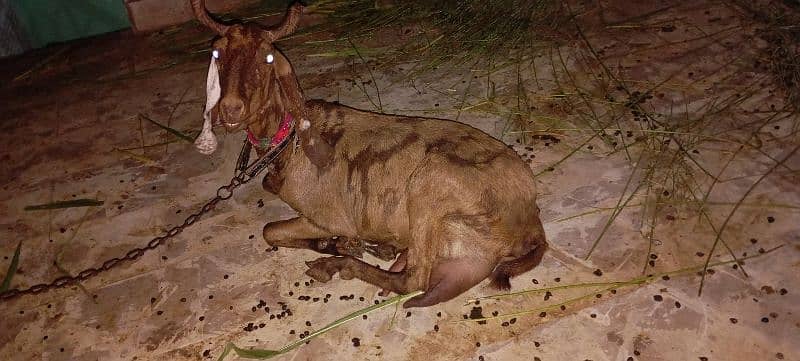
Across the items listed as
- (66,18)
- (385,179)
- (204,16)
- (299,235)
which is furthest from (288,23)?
(66,18)

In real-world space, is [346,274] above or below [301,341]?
above

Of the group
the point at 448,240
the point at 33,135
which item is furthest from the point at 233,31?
the point at 33,135

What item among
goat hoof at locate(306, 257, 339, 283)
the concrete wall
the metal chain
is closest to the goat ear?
the metal chain

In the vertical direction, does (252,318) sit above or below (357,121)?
below

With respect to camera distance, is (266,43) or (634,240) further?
(634,240)

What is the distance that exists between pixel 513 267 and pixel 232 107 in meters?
1.79

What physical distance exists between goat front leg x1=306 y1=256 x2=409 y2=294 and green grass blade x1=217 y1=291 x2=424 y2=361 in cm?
7

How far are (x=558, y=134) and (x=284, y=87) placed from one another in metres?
2.55

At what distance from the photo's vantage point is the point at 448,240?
311cm

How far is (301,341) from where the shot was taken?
341 cm

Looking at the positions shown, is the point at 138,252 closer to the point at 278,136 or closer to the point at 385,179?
the point at 278,136

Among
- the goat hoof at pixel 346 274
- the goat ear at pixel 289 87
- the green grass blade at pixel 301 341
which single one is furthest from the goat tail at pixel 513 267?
the goat ear at pixel 289 87

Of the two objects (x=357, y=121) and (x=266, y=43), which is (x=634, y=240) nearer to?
(x=357, y=121)

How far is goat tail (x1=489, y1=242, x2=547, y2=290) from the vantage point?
325cm
